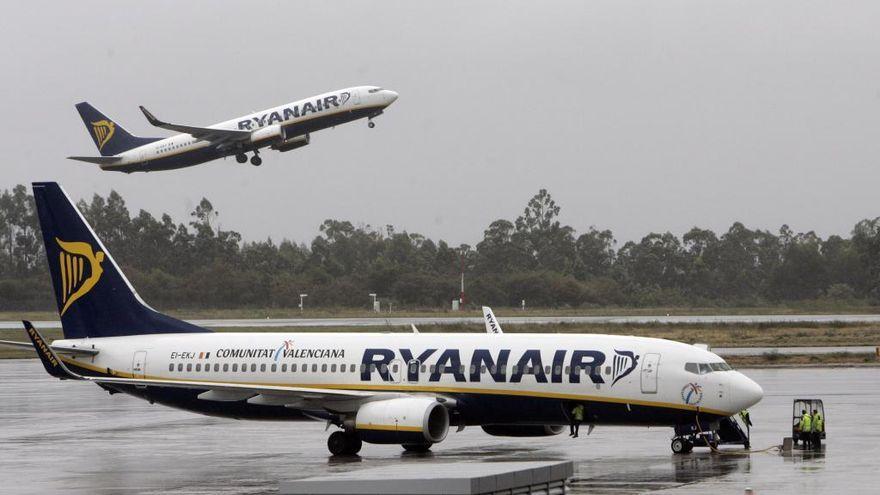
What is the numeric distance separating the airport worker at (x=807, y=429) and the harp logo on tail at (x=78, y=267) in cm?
2055

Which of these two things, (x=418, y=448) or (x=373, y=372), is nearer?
(x=373, y=372)

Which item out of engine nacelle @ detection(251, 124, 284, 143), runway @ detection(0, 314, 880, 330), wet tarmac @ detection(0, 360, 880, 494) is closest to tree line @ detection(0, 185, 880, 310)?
runway @ detection(0, 314, 880, 330)

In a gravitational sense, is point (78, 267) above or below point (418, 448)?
above

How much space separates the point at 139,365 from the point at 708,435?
53.2 feet

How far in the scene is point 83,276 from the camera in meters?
40.3

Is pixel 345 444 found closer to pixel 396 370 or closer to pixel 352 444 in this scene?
pixel 352 444

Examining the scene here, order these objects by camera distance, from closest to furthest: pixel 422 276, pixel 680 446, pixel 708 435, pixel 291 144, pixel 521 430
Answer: pixel 680 446
pixel 521 430
pixel 708 435
pixel 291 144
pixel 422 276

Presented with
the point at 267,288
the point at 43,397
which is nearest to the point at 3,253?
the point at 267,288

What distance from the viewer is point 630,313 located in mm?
133625

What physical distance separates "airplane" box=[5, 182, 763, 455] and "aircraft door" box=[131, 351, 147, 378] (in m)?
0.03

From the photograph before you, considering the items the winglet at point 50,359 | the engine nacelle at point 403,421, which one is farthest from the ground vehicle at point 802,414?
the winglet at point 50,359

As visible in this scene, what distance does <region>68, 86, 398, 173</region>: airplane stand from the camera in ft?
278

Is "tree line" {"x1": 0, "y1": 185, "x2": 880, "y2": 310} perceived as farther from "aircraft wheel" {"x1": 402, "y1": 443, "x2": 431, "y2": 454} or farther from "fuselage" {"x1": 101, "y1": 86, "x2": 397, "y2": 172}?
"aircraft wheel" {"x1": 402, "y1": 443, "x2": 431, "y2": 454}

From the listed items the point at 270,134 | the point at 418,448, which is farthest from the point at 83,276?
the point at 270,134
